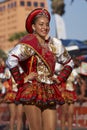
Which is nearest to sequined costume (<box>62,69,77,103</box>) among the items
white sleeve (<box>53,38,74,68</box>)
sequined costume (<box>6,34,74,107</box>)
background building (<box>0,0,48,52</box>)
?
white sleeve (<box>53,38,74,68</box>)

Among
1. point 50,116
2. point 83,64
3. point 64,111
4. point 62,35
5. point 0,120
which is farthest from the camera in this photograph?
point 62,35

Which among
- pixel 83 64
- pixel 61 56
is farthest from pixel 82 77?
pixel 61 56

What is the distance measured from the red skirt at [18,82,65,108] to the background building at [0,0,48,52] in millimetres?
122466

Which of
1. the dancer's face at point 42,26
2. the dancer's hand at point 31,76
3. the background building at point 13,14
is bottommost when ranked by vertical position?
the background building at point 13,14

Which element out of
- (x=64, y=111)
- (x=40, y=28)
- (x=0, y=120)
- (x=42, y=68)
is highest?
(x=40, y=28)

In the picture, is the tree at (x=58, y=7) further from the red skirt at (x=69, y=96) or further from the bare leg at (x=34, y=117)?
the bare leg at (x=34, y=117)

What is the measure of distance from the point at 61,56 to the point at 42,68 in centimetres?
42

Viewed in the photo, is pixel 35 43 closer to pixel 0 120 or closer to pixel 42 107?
pixel 42 107

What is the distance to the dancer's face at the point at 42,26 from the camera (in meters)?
6.66

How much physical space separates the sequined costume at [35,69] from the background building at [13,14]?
402 feet

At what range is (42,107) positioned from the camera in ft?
21.6

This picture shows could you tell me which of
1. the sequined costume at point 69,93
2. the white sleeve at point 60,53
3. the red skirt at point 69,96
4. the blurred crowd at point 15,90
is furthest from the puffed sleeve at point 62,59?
the red skirt at point 69,96

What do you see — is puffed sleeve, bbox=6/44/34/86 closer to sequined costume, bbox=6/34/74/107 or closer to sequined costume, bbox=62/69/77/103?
sequined costume, bbox=6/34/74/107

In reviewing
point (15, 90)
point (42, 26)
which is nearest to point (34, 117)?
point (42, 26)
